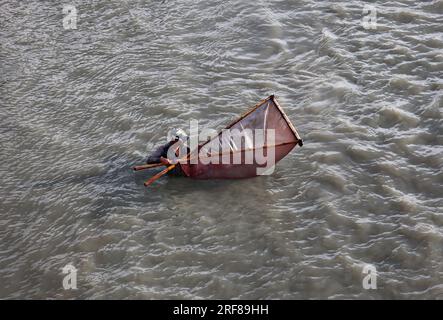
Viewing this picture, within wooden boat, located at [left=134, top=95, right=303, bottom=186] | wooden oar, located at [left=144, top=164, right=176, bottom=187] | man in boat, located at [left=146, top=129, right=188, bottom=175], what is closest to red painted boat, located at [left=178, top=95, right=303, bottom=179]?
wooden boat, located at [left=134, top=95, right=303, bottom=186]

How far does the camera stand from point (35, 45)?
→ 57.5 feet

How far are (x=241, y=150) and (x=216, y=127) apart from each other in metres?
2.28

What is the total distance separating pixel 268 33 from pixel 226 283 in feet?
31.6

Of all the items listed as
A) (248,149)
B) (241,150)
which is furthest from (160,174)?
(248,149)

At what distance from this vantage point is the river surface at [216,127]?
418 inches

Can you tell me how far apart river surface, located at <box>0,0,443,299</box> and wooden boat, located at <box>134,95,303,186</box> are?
39cm

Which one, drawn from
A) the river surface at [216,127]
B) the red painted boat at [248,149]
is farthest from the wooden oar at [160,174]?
the river surface at [216,127]

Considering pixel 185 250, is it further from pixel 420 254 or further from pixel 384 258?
pixel 420 254

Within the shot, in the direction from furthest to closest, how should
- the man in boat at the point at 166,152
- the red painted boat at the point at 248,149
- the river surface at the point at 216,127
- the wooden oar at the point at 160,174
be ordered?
the man in boat at the point at 166,152 < the red painted boat at the point at 248,149 < the wooden oar at the point at 160,174 < the river surface at the point at 216,127

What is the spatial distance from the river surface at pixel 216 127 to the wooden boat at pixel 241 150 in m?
0.39

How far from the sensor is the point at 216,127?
14.1 m

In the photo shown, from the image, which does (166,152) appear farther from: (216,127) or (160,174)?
(216,127)

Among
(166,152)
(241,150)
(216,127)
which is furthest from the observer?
(216,127)

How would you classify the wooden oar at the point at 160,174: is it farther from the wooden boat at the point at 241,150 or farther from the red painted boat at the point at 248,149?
the red painted boat at the point at 248,149
